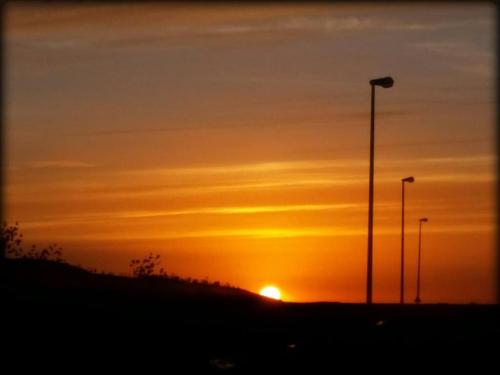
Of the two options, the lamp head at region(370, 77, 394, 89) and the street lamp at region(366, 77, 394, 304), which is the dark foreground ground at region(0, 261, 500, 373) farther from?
the lamp head at region(370, 77, 394, 89)

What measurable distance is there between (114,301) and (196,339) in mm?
8907

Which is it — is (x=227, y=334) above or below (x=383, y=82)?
below

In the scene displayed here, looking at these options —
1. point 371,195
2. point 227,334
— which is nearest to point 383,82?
point 371,195

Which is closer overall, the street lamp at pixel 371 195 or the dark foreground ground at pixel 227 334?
the dark foreground ground at pixel 227 334

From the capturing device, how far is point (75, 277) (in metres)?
45.7

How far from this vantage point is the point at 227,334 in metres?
24.9

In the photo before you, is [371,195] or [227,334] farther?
[371,195]

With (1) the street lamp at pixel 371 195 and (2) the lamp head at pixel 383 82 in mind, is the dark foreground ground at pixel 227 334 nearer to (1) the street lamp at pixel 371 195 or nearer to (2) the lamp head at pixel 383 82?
(1) the street lamp at pixel 371 195

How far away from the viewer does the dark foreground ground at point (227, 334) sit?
70.7 feet

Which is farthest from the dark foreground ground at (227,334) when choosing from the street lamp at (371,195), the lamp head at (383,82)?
the lamp head at (383,82)

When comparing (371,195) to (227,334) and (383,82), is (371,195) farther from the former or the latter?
(227,334)

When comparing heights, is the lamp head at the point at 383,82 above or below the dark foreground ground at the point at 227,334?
above

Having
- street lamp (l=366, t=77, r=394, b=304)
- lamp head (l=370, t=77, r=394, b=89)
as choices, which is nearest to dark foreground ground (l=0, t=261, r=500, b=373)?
street lamp (l=366, t=77, r=394, b=304)

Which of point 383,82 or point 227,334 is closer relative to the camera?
point 227,334
